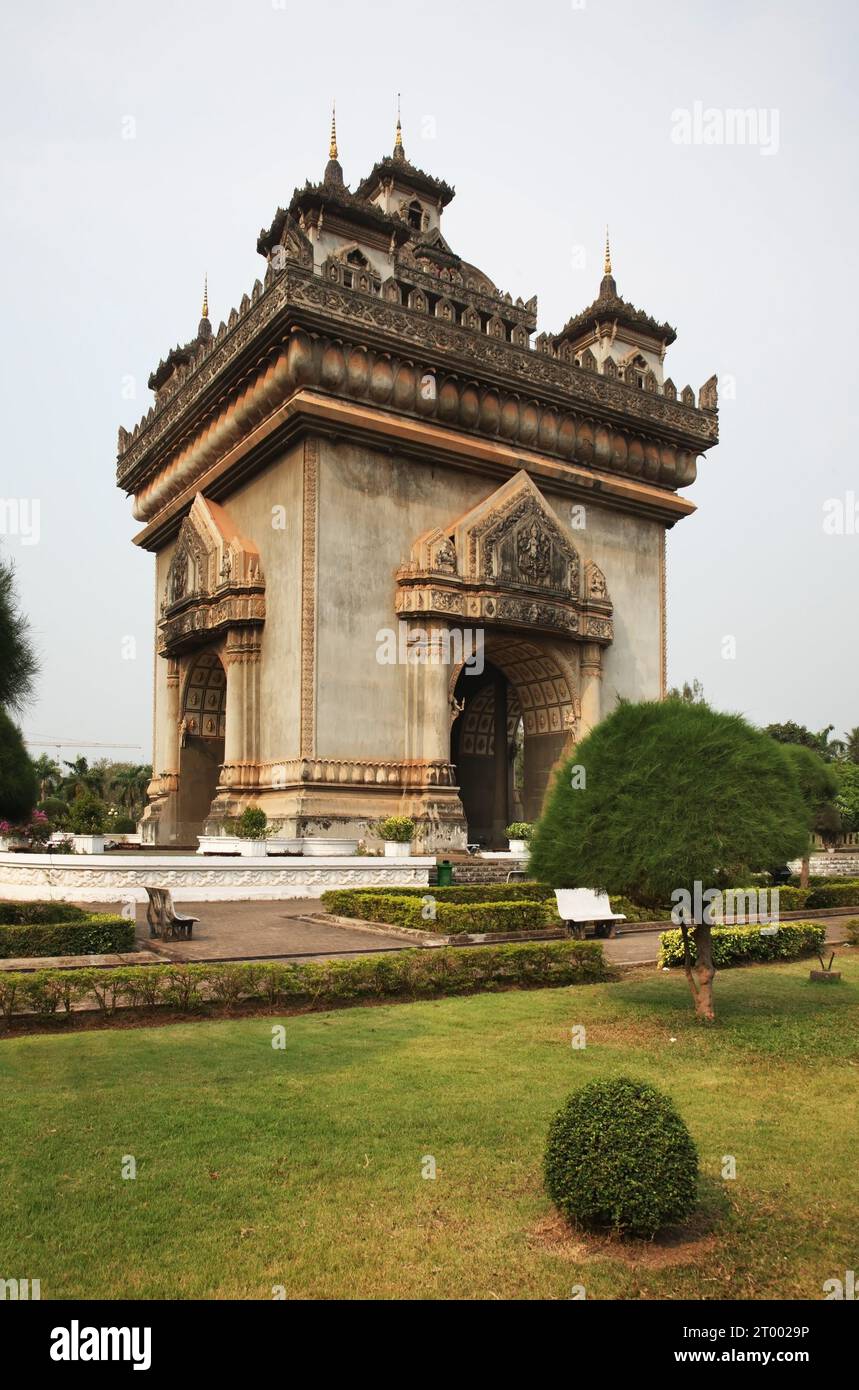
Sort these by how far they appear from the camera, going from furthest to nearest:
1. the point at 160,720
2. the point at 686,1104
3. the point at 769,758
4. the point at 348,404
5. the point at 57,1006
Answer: the point at 160,720
the point at 348,404
the point at 769,758
the point at 57,1006
the point at 686,1104

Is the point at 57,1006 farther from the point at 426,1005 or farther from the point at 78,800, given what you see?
the point at 78,800

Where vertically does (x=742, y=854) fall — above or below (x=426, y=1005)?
above

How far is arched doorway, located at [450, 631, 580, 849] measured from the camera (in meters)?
28.0

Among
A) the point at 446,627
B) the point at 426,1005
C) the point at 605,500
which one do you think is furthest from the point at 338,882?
the point at 605,500

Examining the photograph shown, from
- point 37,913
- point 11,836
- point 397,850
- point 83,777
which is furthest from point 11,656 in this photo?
point 83,777

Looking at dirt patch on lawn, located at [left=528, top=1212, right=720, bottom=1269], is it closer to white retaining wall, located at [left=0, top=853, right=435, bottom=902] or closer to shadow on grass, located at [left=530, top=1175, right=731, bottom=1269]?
shadow on grass, located at [left=530, top=1175, right=731, bottom=1269]

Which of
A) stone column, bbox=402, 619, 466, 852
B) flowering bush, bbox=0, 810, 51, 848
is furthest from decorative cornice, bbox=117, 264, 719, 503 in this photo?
flowering bush, bbox=0, 810, 51, 848

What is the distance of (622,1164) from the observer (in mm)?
4895

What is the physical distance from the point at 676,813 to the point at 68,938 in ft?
22.7

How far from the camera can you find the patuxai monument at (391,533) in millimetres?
23359

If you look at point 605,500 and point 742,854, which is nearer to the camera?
point 742,854

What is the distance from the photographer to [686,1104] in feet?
22.6

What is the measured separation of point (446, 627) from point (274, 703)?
4.45 metres

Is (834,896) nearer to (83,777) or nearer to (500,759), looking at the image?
(500,759)
